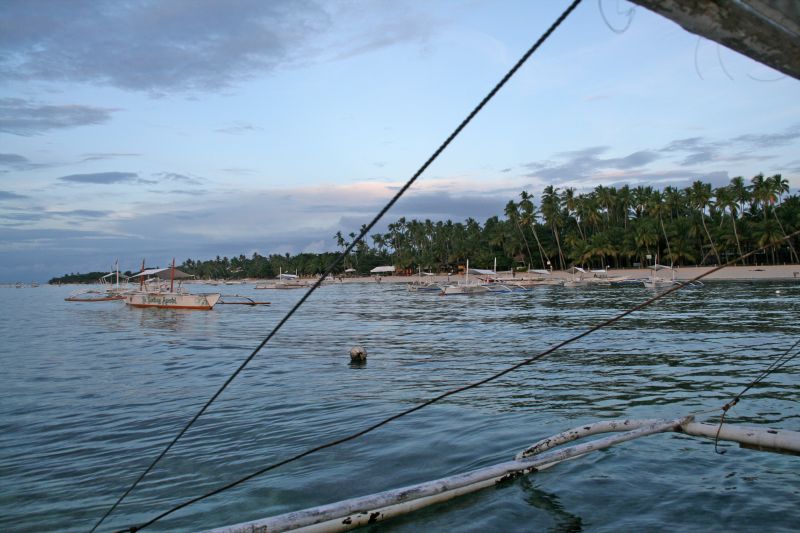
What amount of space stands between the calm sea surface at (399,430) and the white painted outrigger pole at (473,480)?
197 millimetres

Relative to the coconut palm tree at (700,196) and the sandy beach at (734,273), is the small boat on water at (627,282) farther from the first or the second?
the coconut palm tree at (700,196)

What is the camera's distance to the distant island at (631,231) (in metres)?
86.6

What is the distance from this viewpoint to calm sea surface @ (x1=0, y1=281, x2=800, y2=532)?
6.51 metres

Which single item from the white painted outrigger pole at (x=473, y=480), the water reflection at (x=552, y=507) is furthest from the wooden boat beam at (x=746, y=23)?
the white painted outrigger pole at (x=473, y=480)

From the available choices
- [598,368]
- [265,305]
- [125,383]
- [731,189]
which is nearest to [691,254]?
[731,189]

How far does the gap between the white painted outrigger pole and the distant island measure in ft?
225

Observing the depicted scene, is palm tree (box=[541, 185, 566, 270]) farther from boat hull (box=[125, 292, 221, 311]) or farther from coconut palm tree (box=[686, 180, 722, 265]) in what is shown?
boat hull (box=[125, 292, 221, 311])

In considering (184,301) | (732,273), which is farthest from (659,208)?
(184,301)

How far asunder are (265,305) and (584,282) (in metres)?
49.0

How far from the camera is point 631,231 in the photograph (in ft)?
331

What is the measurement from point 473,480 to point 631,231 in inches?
4082

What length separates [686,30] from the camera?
2934mm

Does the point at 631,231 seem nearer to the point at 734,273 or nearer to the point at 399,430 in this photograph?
the point at 734,273

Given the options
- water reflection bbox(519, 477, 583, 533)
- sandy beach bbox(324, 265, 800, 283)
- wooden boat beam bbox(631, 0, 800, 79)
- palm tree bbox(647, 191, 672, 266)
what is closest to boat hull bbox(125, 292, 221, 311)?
water reflection bbox(519, 477, 583, 533)
